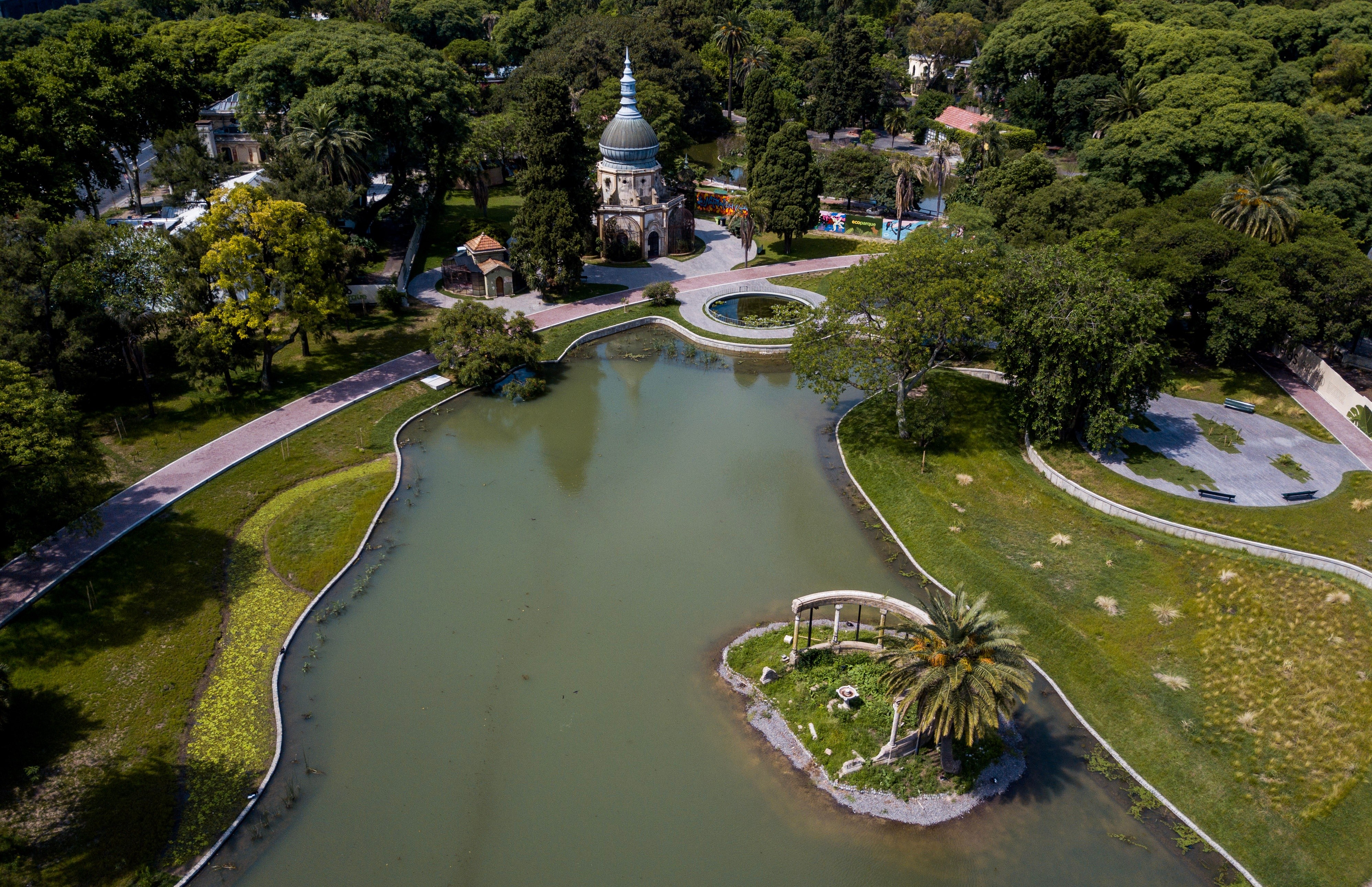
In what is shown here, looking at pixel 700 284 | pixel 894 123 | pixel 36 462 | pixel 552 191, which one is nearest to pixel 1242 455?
pixel 700 284

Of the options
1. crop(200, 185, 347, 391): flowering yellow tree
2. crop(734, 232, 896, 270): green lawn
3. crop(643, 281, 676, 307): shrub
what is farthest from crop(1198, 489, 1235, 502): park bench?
crop(200, 185, 347, 391): flowering yellow tree

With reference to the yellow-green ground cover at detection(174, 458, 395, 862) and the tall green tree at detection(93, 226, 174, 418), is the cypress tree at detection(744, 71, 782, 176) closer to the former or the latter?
the tall green tree at detection(93, 226, 174, 418)

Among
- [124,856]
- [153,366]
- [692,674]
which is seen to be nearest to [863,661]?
[692,674]

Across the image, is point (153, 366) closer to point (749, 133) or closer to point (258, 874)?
point (258, 874)

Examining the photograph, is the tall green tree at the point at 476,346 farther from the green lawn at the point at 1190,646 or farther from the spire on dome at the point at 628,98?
the spire on dome at the point at 628,98

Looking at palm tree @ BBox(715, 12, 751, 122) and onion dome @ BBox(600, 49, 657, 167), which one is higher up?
palm tree @ BBox(715, 12, 751, 122)

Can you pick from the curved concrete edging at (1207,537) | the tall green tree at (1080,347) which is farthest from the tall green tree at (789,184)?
the curved concrete edging at (1207,537)
